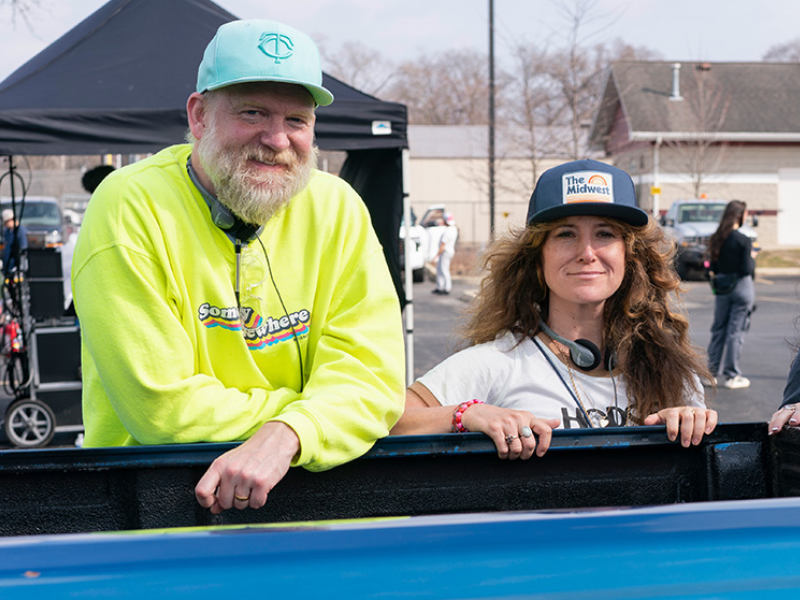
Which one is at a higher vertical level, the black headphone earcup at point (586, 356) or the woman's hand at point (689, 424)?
the black headphone earcup at point (586, 356)

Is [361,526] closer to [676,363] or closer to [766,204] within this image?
[676,363]

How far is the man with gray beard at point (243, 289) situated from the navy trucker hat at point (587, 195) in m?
0.67

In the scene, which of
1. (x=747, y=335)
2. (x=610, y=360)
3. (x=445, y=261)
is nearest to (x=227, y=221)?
(x=610, y=360)

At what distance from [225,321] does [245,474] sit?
43 cm

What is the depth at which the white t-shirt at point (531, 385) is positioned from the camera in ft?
8.25

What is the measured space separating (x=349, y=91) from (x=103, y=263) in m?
5.39

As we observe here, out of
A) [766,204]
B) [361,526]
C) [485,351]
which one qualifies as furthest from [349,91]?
[766,204]

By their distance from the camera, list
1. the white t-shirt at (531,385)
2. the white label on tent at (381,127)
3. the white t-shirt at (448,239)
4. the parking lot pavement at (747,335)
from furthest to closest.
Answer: the white t-shirt at (448,239)
the parking lot pavement at (747,335)
the white label on tent at (381,127)
the white t-shirt at (531,385)

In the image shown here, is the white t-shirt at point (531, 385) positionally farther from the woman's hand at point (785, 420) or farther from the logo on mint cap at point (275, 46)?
the logo on mint cap at point (275, 46)

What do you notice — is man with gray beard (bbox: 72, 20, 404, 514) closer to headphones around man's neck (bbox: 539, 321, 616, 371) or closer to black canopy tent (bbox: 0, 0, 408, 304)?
headphones around man's neck (bbox: 539, 321, 616, 371)

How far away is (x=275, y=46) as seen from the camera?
1.88m

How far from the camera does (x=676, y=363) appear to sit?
2.62 meters

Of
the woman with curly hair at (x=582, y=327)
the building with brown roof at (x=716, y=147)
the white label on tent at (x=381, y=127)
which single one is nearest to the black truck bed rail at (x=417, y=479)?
the woman with curly hair at (x=582, y=327)

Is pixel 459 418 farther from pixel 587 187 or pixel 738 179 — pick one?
pixel 738 179
